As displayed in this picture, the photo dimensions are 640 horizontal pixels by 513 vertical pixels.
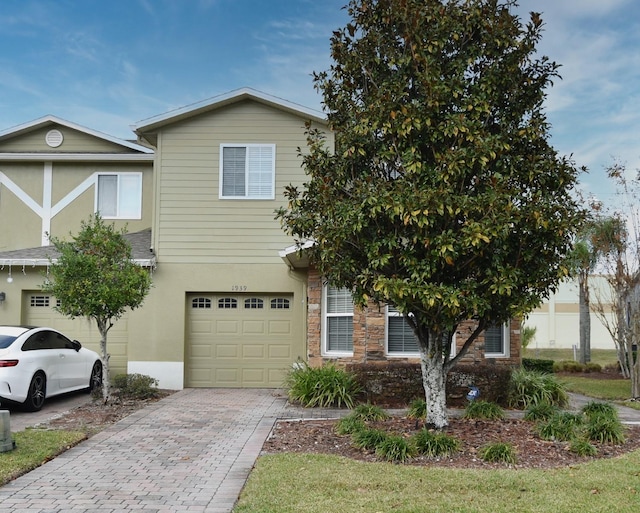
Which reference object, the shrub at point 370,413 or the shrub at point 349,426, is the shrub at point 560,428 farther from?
the shrub at point 349,426

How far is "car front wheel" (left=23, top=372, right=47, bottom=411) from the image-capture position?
11.4 meters

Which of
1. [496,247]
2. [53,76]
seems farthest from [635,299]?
[53,76]

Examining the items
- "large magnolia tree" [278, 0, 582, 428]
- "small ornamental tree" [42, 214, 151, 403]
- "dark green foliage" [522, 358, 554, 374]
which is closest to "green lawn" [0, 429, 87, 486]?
"small ornamental tree" [42, 214, 151, 403]

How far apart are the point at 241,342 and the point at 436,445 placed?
26.0 feet

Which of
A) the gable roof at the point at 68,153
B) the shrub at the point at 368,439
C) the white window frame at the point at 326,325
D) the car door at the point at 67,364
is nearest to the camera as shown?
the shrub at the point at 368,439

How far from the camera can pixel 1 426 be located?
313 inches

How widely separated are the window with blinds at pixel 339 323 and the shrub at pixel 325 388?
1.78 m

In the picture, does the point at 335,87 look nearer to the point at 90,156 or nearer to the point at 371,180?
the point at 371,180

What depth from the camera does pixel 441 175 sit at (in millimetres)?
8109

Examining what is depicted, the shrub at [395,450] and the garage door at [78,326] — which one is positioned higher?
the garage door at [78,326]

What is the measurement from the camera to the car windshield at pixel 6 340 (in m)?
11.2

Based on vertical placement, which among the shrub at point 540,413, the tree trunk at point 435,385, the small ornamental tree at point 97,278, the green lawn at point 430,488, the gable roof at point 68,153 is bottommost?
the green lawn at point 430,488

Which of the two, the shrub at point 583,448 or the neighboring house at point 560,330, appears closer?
the shrub at point 583,448

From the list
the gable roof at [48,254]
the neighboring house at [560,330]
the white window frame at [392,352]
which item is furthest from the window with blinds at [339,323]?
the neighboring house at [560,330]
